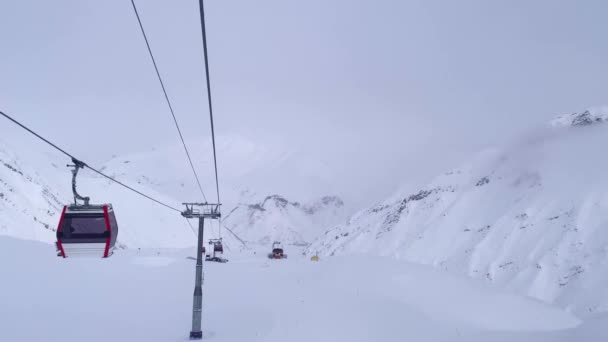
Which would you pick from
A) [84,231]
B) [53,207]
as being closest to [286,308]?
[84,231]

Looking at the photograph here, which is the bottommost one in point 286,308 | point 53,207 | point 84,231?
point 286,308

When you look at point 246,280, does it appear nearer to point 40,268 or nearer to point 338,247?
point 40,268

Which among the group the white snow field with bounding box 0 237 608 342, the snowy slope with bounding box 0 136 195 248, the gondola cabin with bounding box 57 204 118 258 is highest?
the snowy slope with bounding box 0 136 195 248

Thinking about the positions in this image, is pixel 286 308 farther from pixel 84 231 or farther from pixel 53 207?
pixel 53 207

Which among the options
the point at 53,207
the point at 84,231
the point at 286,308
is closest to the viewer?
the point at 84,231

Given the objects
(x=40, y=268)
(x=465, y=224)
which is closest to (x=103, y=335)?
(x=40, y=268)

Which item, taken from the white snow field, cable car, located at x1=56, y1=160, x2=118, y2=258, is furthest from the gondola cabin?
the white snow field

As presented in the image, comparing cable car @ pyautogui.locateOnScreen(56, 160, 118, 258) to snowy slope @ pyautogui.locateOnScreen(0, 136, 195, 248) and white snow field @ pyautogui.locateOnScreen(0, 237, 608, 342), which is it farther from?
snowy slope @ pyautogui.locateOnScreen(0, 136, 195, 248)

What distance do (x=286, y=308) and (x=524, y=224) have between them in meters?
60.7

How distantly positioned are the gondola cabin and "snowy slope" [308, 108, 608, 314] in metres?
40.8

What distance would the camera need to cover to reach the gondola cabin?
13.3 m

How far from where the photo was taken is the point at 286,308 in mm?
17750

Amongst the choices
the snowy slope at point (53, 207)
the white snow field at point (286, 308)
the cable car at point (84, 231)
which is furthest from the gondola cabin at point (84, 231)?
the snowy slope at point (53, 207)

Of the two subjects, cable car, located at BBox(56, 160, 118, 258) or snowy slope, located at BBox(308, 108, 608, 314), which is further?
snowy slope, located at BBox(308, 108, 608, 314)
